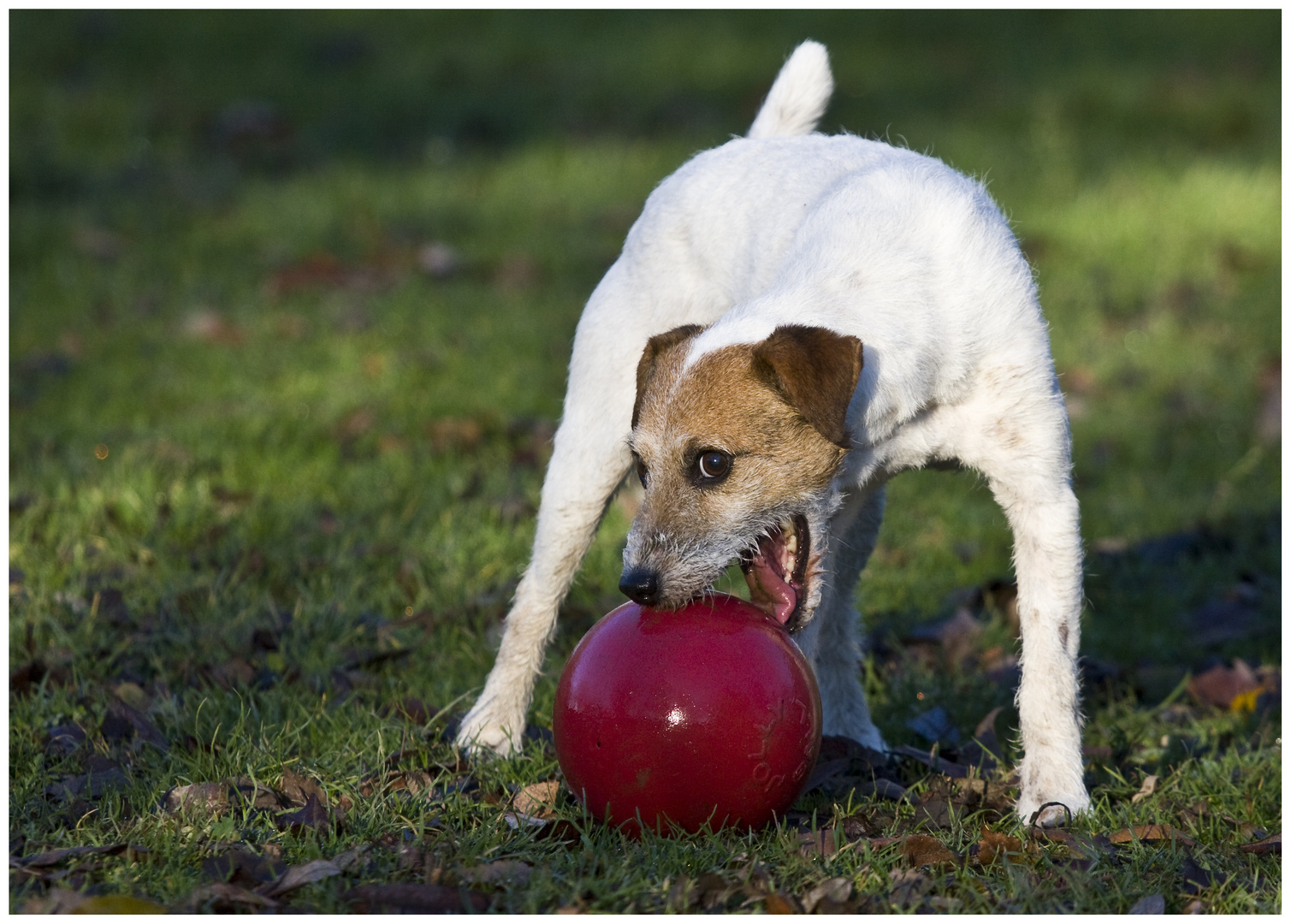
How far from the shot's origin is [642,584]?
12.2 ft

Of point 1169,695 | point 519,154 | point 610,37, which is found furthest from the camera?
point 610,37

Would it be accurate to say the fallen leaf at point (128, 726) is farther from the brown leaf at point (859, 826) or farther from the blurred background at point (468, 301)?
the brown leaf at point (859, 826)

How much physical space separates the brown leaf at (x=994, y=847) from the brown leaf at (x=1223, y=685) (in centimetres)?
178

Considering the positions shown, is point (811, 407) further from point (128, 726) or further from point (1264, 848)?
point (128, 726)

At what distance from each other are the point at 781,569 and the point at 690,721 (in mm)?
668

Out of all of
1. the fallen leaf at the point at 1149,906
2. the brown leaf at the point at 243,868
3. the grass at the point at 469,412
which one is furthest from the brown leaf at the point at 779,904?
the brown leaf at the point at 243,868

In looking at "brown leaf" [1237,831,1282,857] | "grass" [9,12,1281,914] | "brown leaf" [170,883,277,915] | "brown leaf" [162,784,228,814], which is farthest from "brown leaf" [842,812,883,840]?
"brown leaf" [162,784,228,814]

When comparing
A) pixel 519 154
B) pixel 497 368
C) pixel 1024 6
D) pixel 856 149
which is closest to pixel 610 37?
pixel 519 154

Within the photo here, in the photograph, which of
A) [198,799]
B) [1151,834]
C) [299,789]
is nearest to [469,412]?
[299,789]

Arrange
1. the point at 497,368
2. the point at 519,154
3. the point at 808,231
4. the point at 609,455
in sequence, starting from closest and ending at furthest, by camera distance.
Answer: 1. the point at 808,231
2. the point at 609,455
3. the point at 497,368
4. the point at 519,154

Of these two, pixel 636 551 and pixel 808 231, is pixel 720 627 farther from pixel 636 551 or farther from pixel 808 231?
pixel 808 231

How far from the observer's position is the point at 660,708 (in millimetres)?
3588

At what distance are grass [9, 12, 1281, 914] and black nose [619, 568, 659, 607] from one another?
65 cm

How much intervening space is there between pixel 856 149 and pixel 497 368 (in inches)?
A: 164
